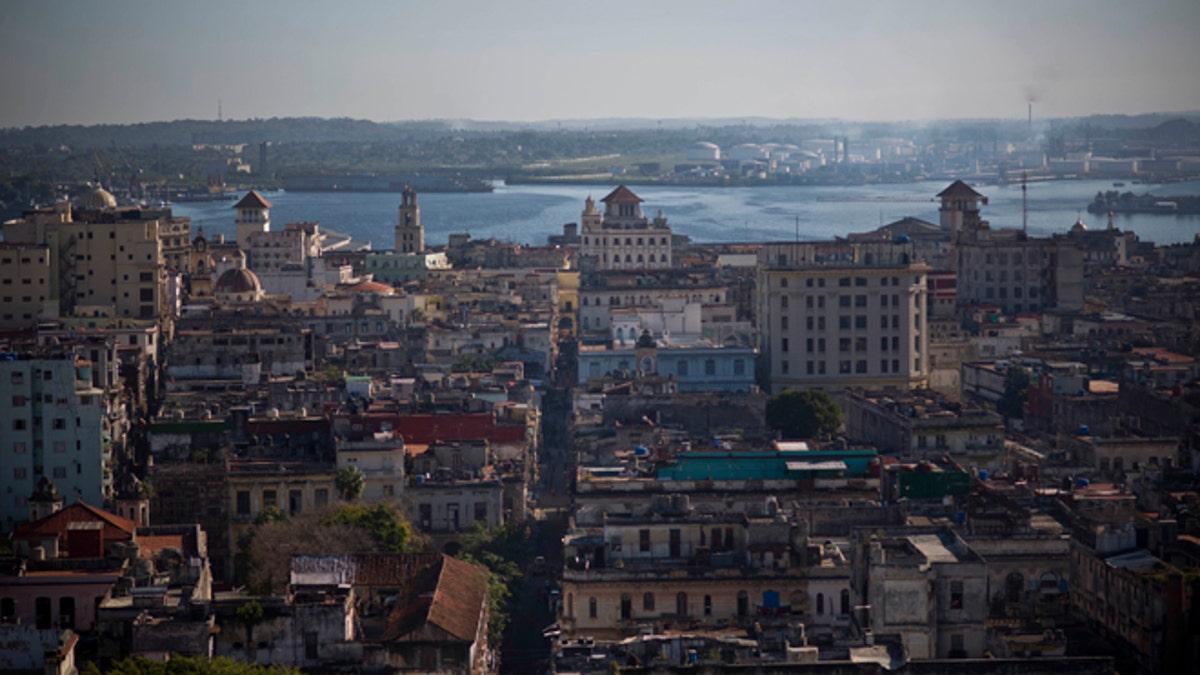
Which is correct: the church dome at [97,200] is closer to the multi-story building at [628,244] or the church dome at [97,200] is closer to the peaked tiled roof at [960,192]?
the multi-story building at [628,244]

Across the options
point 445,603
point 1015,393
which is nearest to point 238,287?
point 1015,393

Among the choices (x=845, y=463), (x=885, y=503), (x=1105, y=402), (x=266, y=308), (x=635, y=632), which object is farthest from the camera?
(x=266, y=308)

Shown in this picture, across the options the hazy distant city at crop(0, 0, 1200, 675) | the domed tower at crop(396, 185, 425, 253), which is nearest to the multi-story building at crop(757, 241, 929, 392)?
the hazy distant city at crop(0, 0, 1200, 675)

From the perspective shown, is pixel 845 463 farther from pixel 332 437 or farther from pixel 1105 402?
pixel 1105 402

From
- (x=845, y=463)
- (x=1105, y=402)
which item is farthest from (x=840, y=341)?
(x=845, y=463)

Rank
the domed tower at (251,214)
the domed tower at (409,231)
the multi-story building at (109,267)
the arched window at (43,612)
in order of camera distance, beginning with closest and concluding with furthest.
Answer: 1. the arched window at (43,612)
2. the multi-story building at (109,267)
3. the domed tower at (409,231)
4. the domed tower at (251,214)

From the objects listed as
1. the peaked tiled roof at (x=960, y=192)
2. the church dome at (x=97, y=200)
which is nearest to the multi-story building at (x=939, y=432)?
the church dome at (x=97, y=200)
